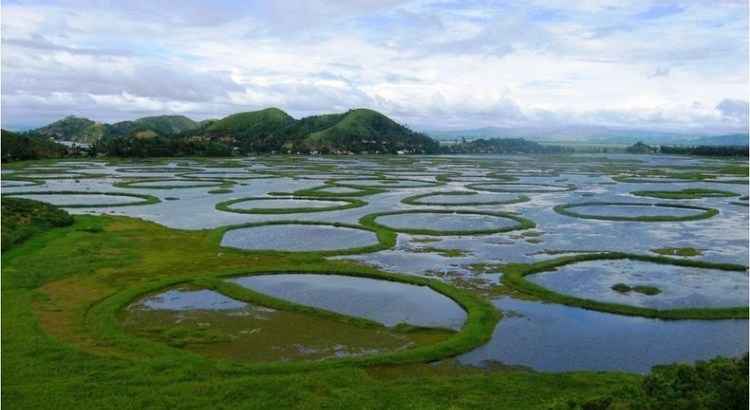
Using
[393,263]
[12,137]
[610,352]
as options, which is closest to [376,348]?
[610,352]

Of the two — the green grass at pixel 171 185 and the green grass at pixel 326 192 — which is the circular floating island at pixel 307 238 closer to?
the green grass at pixel 326 192

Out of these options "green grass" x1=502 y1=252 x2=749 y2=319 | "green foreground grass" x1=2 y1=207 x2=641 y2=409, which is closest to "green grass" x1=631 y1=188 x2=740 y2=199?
"green grass" x1=502 y1=252 x2=749 y2=319

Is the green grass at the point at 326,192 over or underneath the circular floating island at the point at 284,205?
over

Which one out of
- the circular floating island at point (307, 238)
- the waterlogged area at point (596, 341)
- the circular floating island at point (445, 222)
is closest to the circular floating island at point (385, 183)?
the circular floating island at point (445, 222)

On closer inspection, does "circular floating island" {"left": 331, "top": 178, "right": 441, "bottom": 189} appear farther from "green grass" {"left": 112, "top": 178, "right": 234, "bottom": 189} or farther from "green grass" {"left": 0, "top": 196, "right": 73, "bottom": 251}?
"green grass" {"left": 0, "top": 196, "right": 73, "bottom": 251}

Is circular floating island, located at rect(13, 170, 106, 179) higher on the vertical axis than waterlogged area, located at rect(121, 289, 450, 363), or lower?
higher

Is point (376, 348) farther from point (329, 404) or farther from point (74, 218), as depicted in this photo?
point (74, 218)

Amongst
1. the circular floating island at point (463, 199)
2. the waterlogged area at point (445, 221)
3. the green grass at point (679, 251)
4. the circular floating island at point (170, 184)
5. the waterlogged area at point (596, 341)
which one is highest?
the circular floating island at point (170, 184)
